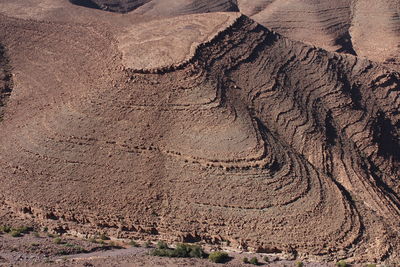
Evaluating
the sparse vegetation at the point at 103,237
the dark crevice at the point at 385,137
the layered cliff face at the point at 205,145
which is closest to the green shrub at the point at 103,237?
the sparse vegetation at the point at 103,237

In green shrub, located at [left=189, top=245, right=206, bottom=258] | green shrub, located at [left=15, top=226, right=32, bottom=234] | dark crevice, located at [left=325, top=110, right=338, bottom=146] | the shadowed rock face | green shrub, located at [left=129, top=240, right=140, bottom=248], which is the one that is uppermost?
the shadowed rock face

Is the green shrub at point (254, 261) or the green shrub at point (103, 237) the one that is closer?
the green shrub at point (254, 261)

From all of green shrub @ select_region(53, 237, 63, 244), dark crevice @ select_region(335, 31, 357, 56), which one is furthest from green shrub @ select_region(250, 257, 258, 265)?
dark crevice @ select_region(335, 31, 357, 56)

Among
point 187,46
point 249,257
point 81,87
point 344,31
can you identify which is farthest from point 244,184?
point 344,31

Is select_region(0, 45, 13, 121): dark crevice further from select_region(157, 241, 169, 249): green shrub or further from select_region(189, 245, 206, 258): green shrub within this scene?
select_region(189, 245, 206, 258): green shrub

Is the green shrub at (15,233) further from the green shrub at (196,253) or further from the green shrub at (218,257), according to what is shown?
the green shrub at (218,257)

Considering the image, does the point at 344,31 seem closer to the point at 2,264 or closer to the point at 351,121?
the point at 351,121

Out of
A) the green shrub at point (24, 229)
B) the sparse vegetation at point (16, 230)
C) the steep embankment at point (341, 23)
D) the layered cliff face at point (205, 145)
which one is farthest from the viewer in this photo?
the steep embankment at point (341, 23)
